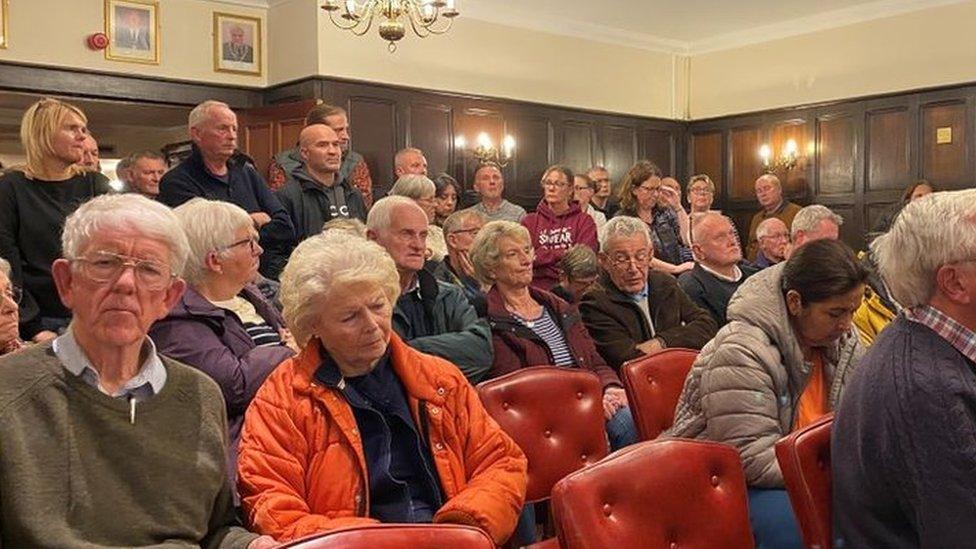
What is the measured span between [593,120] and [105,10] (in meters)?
4.39

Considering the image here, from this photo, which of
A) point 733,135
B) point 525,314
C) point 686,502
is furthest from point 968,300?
point 733,135

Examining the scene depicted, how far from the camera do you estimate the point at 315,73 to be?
7.14 meters

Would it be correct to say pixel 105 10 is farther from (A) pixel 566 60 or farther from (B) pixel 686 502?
(B) pixel 686 502

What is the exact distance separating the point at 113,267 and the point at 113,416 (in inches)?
9.9

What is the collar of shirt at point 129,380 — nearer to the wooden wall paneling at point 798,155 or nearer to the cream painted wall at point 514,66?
the cream painted wall at point 514,66

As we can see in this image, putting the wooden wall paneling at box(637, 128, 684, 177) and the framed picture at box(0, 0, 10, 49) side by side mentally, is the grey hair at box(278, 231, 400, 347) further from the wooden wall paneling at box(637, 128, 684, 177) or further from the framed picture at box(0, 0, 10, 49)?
the wooden wall paneling at box(637, 128, 684, 177)

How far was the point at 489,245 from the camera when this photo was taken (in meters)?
3.61

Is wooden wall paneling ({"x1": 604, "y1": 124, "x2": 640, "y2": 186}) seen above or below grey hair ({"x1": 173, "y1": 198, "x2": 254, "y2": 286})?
above

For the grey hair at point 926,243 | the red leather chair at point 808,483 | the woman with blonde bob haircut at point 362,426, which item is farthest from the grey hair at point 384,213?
the grey hair at point 926,243

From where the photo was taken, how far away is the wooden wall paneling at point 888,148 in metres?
8.29

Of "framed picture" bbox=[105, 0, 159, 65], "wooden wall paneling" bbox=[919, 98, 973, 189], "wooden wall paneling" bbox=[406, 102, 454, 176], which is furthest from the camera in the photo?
"wooden wall paneling" bbox=[919, 98, 973, 189]

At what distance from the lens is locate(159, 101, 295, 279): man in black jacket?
415 cm

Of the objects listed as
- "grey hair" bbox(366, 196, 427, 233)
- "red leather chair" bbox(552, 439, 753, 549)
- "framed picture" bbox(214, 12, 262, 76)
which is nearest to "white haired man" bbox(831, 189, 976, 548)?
"red leather chair" bbox(552, 439, 753, 549)

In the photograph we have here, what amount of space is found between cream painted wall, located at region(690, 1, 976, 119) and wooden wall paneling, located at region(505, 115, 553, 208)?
2055mm
